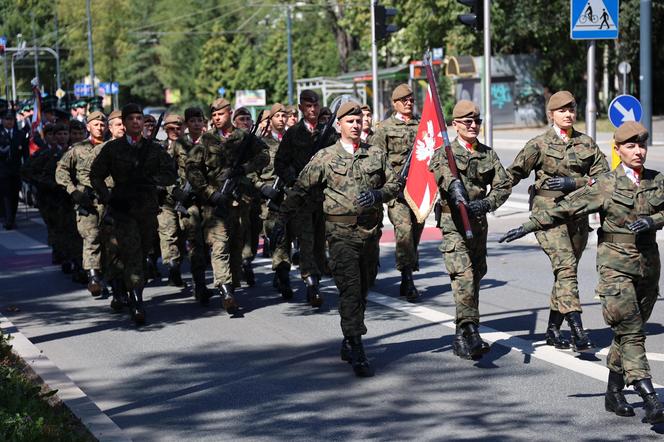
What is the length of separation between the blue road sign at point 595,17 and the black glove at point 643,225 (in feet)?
28.9

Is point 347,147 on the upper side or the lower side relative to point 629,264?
upper

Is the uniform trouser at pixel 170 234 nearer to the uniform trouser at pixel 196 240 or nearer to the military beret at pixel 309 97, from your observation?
the uniform trouser at pixel 196 240

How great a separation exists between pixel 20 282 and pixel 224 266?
150 inches

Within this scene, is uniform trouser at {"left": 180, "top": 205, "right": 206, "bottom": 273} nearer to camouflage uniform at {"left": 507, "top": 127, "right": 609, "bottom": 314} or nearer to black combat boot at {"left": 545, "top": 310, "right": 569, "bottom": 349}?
camouflage uniform at {"left": 507, "top": 127, "right": 609, "bottom": 314}

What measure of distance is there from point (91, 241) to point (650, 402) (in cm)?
717

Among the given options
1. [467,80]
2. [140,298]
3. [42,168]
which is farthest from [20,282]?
[467,80]

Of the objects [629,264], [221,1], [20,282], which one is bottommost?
[20,282]

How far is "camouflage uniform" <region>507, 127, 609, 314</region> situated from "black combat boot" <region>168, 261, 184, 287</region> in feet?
16.1

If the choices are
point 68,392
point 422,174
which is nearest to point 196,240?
point 422,174

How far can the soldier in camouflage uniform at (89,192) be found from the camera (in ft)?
38.7

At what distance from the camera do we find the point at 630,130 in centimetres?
671

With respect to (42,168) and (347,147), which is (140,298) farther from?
(42,168)

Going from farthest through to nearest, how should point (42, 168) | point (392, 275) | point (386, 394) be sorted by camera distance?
1. point (42, 168)
2. point (392, 275)
3. point (386, 394)

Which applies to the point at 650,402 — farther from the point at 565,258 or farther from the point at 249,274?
the point at 249,274
